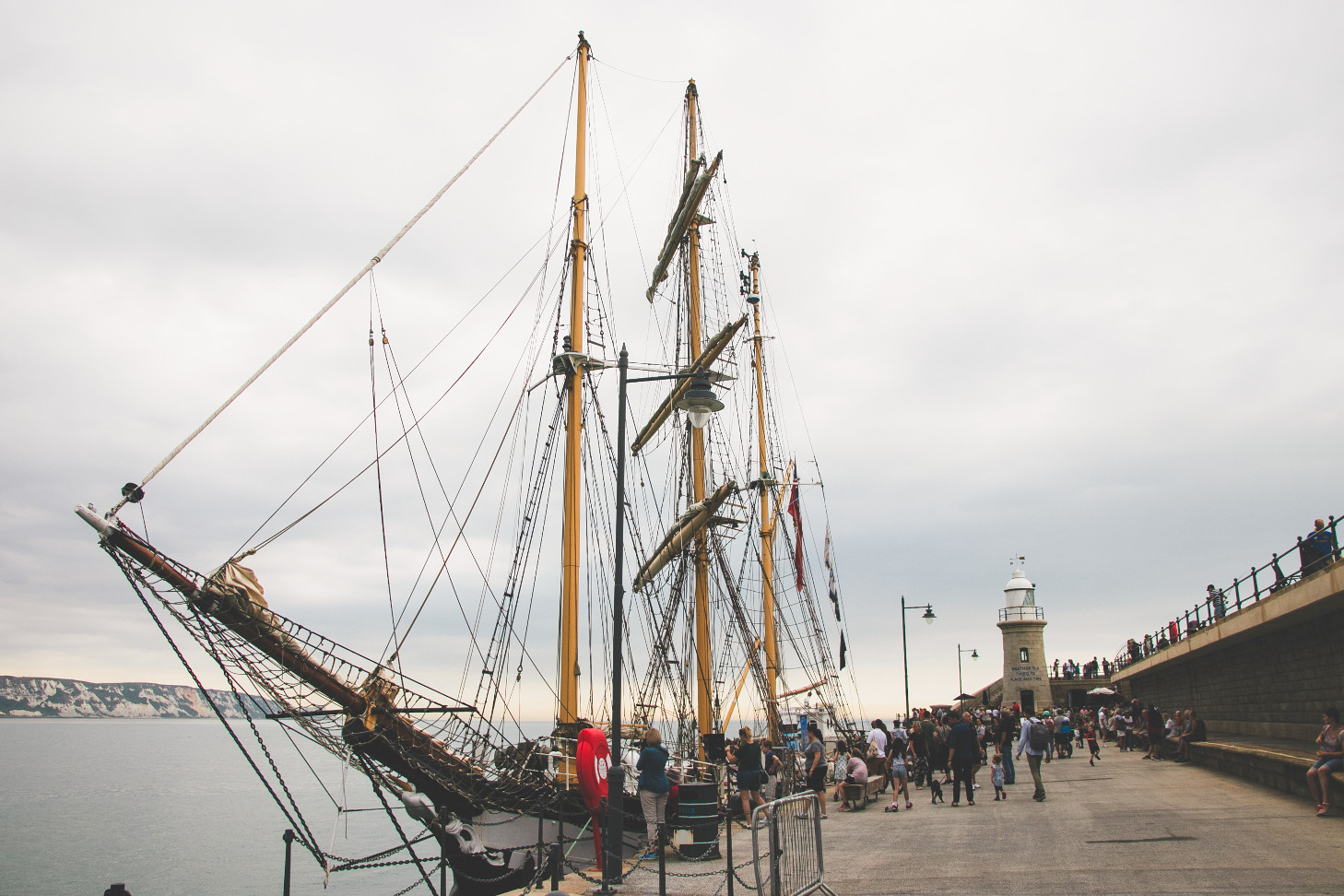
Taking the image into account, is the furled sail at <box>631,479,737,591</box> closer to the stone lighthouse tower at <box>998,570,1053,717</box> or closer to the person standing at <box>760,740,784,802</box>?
the person standing at <box>760,740,784,802</box>

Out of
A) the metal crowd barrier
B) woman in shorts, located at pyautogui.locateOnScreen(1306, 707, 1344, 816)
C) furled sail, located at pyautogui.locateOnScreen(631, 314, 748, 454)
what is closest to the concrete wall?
woman in shorts, located at pyautogui.locateOnScreen(1306, 707, 1344, 816)

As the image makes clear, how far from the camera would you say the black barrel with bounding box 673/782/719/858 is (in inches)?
504

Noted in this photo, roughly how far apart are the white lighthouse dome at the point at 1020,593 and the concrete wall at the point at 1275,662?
2685cm

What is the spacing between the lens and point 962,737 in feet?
52.7

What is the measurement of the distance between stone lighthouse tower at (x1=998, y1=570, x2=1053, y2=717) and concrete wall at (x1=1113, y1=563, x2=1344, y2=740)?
25.9 meters

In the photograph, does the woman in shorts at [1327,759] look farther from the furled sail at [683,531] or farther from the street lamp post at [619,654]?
the furled sail at [683,531]

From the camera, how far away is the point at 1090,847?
434 inches

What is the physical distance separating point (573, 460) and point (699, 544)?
9.76 m

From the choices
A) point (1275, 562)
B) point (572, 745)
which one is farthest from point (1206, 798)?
point (572, 745)

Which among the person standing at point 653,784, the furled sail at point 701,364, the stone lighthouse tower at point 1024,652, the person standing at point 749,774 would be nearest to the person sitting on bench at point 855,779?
the person standing at point 749,774

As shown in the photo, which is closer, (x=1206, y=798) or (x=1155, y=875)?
(x=1155, y=875)

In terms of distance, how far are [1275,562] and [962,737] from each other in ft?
22.9

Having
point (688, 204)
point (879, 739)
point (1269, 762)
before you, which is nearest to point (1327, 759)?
point (1269, 762)

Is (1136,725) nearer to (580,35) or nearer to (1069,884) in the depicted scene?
(1069,884)
